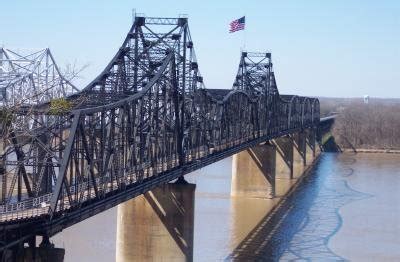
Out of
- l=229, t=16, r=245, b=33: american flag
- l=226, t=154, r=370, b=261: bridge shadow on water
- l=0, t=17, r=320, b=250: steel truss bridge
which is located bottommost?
l=226, t=154, r=370, b=261: bridge shadow on water

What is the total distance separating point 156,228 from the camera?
99.7 ft

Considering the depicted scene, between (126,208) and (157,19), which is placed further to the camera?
(157,19)

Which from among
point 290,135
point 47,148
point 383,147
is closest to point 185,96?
point 47,148

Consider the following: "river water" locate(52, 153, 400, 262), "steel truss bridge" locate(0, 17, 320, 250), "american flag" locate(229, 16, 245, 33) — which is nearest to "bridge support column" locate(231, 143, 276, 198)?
"river water" locate(52, 153, 400, 262)

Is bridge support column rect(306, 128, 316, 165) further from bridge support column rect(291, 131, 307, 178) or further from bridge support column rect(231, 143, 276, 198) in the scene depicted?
bridge support column rect(231, 143, 276, 198)

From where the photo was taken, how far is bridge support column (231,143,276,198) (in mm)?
55688

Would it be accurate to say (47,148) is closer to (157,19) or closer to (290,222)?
(157,19)

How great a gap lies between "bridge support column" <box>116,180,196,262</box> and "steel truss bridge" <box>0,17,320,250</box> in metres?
1.46

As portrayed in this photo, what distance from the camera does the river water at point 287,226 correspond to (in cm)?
3516

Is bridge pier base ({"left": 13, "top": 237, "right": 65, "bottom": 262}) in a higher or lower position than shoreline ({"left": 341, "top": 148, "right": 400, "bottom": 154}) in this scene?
higher

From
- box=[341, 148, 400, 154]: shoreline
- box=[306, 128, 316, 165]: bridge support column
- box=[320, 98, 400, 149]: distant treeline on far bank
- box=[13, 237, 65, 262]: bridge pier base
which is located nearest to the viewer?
box=[13, 237, 65, 262]: bridge pier base

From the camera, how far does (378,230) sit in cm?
4244

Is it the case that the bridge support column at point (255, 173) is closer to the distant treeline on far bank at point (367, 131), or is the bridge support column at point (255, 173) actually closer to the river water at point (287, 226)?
the river water at point (287, 226)

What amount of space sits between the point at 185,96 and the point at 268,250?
8530mm
